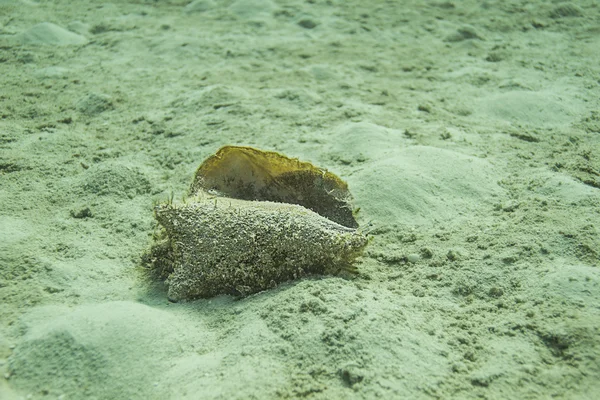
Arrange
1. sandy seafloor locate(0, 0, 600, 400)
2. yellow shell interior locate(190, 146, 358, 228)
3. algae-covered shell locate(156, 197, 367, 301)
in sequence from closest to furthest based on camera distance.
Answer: sandy seafloor locate(0, 0, 600, 400) < algae-covered shell locate(156, 197, 367, 301) < yellow shell interior locate(190, 146, 358, 228)

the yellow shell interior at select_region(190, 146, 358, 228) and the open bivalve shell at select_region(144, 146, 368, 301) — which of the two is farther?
the yellow shell interior at select_region(190, 146, 358, 228)

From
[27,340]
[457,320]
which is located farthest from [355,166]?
[27,340]

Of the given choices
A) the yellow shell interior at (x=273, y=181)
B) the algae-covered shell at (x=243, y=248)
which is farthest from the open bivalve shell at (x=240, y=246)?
the yellow shell interior at (x=273, y=181)

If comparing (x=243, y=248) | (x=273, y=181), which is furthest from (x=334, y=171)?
(x=243, y=248)

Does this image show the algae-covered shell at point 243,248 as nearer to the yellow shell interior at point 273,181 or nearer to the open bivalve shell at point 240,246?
the open bivalve shell at point 240,246

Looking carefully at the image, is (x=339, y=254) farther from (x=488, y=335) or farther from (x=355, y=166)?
(x=355, y=166)

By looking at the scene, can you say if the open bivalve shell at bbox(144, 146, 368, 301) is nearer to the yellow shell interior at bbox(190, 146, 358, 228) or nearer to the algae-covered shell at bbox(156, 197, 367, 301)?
the algae-covered shell at bbox(156, 197, 367, 301)

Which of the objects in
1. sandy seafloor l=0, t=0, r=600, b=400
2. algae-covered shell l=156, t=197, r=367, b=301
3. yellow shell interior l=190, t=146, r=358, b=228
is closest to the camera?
sandy seafloor l=0, t=0, r=600, b=400

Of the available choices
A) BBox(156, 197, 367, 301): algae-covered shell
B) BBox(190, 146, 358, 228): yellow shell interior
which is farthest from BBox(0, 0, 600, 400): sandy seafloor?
BBox(190, 146, 358, 228): yellow shell interior
